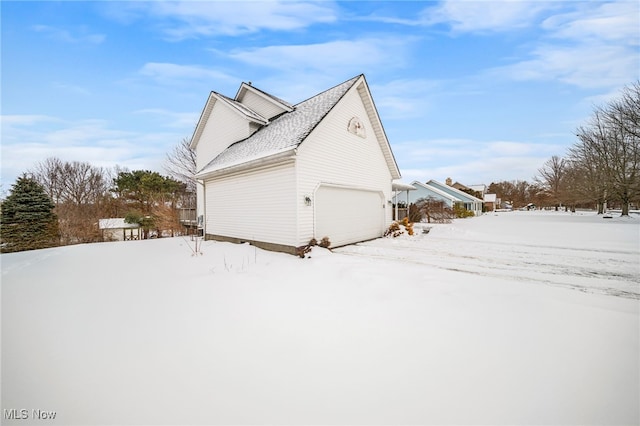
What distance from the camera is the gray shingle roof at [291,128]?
8.41 metres

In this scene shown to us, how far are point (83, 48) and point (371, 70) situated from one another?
13.0 m

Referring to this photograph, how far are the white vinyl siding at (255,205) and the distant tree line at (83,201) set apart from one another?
10.4 meters

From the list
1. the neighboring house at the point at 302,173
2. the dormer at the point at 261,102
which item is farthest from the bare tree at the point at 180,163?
the neighboring house at the point at 302,173

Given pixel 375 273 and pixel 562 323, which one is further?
pixel 375 273

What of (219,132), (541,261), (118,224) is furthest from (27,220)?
(541,261)

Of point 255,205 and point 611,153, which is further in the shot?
point 611,153

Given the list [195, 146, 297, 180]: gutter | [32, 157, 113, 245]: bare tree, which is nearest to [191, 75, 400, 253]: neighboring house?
[195, 146, 297, 180]: gutter

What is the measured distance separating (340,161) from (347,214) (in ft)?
7.26

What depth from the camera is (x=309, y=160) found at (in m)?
8.23

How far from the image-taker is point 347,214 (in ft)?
33.2

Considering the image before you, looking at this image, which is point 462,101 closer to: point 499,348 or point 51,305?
point 499,348

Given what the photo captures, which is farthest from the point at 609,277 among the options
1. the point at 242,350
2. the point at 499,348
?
the point at 242,350

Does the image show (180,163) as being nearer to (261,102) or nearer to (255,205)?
(261,102)

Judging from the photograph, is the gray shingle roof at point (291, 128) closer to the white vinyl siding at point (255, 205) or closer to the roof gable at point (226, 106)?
the white vinyl siding at point (255, 205)
